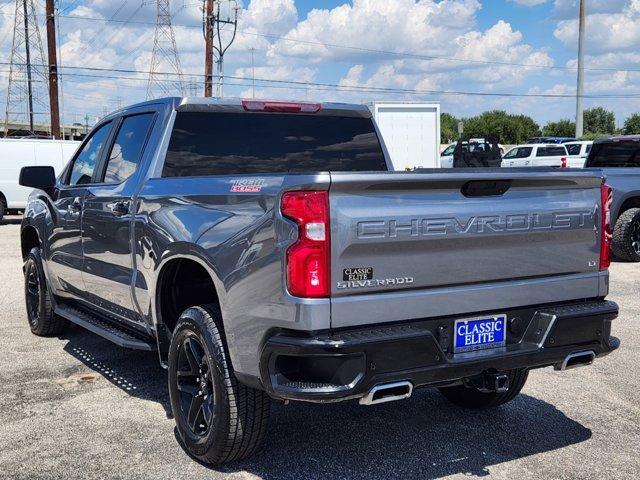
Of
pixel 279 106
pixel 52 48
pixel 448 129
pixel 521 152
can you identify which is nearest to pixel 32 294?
pixel 279 106

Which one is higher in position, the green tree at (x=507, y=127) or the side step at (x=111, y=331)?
the green tree at (x=507, y=127)

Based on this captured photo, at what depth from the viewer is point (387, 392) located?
3.27m

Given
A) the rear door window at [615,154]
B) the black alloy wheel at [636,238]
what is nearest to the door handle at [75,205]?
the rear door window at [615,154]

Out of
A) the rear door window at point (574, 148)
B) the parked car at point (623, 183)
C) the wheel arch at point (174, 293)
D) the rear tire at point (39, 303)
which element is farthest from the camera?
the rear door window at point (574, 148)

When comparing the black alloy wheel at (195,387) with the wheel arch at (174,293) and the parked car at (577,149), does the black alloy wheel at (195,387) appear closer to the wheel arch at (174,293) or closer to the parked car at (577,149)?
the wheel arch at (174,293)

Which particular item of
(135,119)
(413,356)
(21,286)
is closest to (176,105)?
(135,119)

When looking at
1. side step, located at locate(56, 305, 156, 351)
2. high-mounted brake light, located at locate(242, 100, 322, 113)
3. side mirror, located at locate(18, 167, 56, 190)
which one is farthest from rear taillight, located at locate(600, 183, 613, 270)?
side mirror, located at locate(18, 167, 56, 190)

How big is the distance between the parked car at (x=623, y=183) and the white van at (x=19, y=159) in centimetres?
1311

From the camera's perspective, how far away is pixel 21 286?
9828 mm

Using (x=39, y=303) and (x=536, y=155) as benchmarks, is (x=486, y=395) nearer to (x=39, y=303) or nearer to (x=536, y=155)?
(x=39, y=303)

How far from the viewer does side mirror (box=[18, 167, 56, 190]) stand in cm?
600

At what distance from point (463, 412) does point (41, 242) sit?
12.8ft

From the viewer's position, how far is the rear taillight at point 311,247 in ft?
10.3

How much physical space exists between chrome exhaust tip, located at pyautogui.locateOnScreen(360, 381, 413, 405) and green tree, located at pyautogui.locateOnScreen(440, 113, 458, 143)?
83399 millimetres
